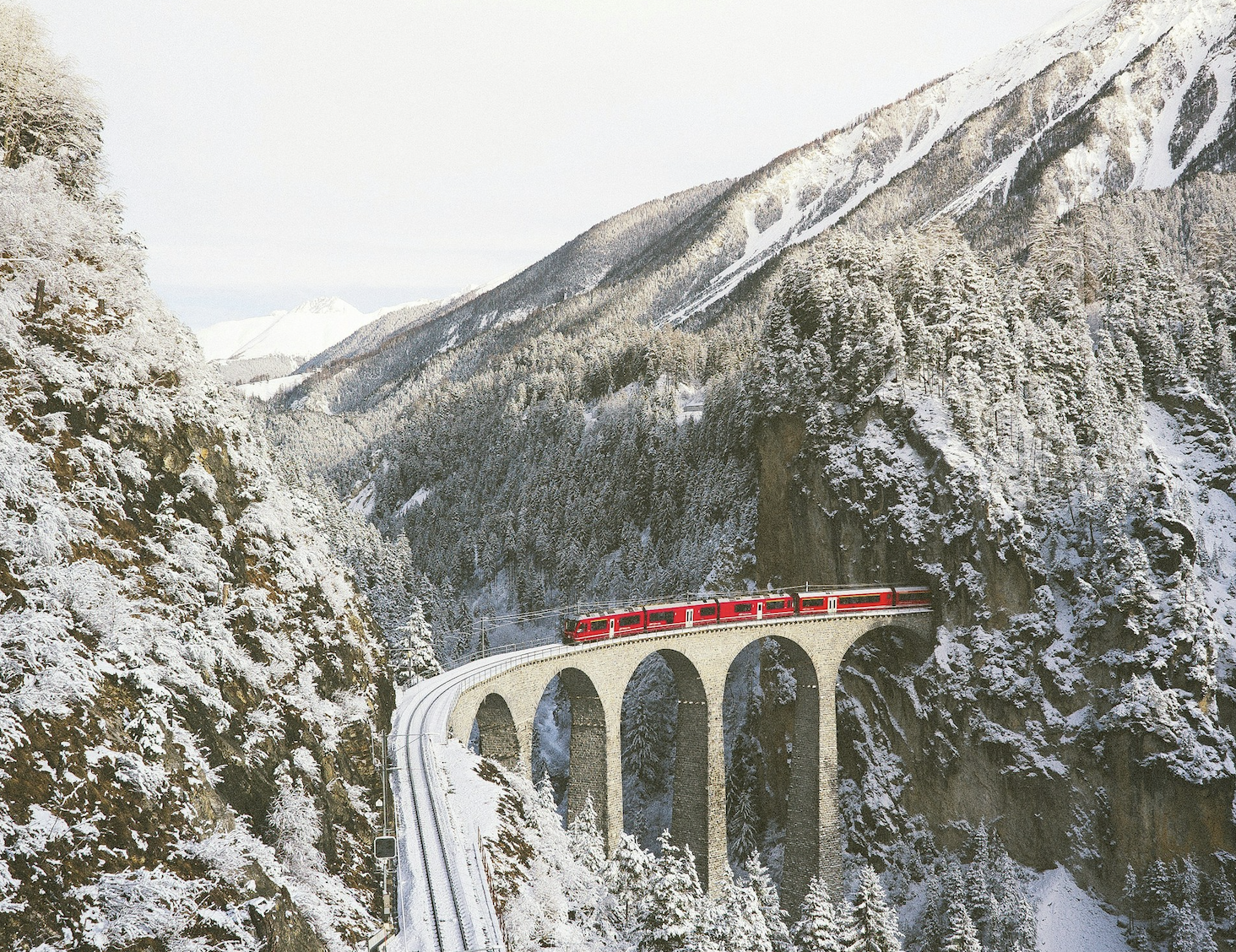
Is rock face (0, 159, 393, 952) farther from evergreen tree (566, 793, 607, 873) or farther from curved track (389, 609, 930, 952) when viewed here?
evergreen tree (566, 793, 607, 873)

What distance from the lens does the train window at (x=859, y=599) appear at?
173 ft

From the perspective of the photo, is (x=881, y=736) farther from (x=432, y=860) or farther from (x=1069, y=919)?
(x=432, y=860)

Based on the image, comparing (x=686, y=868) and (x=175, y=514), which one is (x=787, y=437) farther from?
(x=175, y=514)

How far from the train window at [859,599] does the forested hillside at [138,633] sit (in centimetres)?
3199

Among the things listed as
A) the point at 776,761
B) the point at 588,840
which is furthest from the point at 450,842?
the point at 776,761

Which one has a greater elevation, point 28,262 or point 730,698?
point 28,262

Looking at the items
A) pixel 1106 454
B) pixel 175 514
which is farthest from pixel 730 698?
pixel 175 514

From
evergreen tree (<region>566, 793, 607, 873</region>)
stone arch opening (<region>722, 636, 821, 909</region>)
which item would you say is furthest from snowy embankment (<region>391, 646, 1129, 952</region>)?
stone arch opening (<region>722, 636, 821, 909</region>)

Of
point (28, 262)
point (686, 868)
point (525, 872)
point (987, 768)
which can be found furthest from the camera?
point (987, 768)

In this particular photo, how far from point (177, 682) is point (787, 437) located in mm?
55594

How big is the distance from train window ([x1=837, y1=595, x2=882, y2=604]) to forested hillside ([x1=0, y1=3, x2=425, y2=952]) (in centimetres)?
3199

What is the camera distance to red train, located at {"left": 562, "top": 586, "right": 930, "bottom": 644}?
44.8 m

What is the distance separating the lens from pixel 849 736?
2351 inches

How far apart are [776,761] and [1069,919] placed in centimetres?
2097
